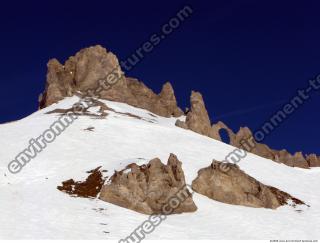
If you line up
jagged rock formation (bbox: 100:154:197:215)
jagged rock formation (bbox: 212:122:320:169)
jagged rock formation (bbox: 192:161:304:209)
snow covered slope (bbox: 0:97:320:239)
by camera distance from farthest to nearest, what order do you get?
1. jagged rock formation (bbox: 212:122:320:169)
2. jagged rock formation (bbox: 192:161:304:209)
3. jagged rock formation (bbox: 100:154:197:215)
4. snow covered slope (bbox: 0:97:320:239)

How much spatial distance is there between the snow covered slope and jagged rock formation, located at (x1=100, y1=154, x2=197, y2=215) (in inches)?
48.9

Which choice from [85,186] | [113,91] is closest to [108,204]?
[85,186]

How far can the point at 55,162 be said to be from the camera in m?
59.8

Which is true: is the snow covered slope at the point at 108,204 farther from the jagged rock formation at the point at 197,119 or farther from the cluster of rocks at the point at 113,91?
the cluster of rocks at the point at 113,91

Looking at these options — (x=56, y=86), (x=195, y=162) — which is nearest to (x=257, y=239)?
(x=195, y=162)

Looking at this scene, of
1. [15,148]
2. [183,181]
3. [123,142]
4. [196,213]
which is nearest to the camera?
[196,213]

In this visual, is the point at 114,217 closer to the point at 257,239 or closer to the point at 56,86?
the point at 257,239

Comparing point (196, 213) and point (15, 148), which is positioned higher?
point (15, 148)

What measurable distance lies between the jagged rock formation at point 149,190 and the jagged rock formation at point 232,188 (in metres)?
3.94

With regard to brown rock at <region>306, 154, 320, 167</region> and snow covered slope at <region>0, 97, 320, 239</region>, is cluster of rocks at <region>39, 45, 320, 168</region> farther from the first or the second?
snow covered slope at <region>0, 97, 320, 239</region>

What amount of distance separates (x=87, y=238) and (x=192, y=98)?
287ft

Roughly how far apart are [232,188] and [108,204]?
15.2 m

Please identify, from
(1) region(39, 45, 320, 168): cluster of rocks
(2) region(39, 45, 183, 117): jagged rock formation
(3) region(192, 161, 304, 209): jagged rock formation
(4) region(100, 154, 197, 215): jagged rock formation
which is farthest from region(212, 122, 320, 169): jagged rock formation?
(4) region(100, 154, 197, 215): jagged rock formation

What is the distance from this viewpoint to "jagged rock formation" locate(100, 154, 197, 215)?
4953 centimetres
